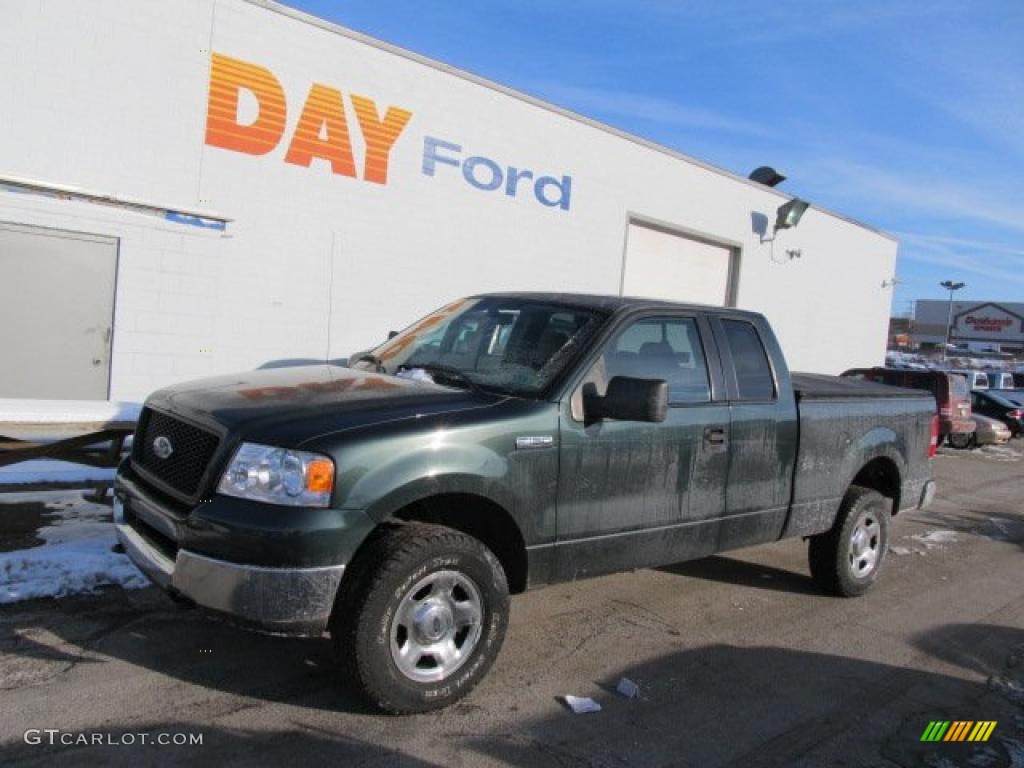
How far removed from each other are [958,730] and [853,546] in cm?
208

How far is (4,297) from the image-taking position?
30.2ft

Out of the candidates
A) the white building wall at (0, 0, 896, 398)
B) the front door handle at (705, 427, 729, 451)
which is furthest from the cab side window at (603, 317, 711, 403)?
the white building wall at (0, 0, 896, 398)

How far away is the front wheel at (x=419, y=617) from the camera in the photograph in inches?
136

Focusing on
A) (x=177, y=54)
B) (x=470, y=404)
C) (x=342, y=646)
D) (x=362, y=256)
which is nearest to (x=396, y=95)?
(x=362, y=256)

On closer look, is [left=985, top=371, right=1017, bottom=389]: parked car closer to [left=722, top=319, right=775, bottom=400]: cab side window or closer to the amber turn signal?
[left=722, top=319, right=775, bottom=400]: cab side window

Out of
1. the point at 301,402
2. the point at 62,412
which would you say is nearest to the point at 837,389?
the point at 301,402

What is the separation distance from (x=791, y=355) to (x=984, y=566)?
43.5 ft

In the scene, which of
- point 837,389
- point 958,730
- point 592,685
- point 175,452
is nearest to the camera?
point 175,452

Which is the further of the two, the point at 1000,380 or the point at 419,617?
the point at 1000,380

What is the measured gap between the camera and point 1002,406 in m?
19.9

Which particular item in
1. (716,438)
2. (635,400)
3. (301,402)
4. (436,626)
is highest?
(635,400)

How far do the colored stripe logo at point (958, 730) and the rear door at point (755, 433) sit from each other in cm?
141

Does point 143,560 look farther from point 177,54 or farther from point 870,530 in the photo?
point 177,54

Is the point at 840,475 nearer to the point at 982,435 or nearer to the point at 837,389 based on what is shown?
the point at 837,389
